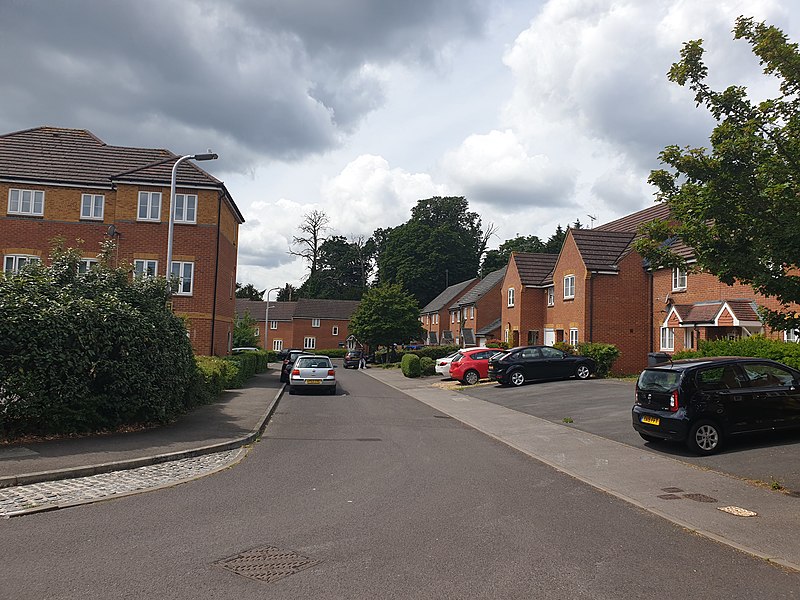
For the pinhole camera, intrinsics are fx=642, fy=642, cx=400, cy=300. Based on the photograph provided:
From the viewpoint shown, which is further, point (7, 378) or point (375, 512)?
point (7, 378)

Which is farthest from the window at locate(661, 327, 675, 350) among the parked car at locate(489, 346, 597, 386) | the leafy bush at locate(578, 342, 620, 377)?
the parked car at locate(489, 346, 597, 386)

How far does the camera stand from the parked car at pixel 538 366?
26.2 m

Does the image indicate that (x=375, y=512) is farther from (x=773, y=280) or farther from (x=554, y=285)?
(x=554, y=285)

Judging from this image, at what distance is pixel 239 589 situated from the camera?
15.9ft

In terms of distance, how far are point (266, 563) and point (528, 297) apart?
3479cm

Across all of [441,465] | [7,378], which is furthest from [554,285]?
[7,378]

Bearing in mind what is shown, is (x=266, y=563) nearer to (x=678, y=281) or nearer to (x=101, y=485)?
Result: (x=101, y=485)

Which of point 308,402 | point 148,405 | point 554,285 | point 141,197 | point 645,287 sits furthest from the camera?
point 554,285

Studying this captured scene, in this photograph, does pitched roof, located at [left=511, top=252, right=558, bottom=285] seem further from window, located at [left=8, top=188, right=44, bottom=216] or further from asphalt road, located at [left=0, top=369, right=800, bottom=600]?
asphalt road, located at [left=0, top=369, right=800, bottom=600]

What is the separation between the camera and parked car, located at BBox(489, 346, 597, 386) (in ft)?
85.9

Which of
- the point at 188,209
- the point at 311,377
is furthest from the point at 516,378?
the point at 188,209

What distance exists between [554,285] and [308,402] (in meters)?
19.2

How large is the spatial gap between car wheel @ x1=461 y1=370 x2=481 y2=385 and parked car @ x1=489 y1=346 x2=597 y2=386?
307 cm

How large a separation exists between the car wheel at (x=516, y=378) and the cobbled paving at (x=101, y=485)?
17.1m
